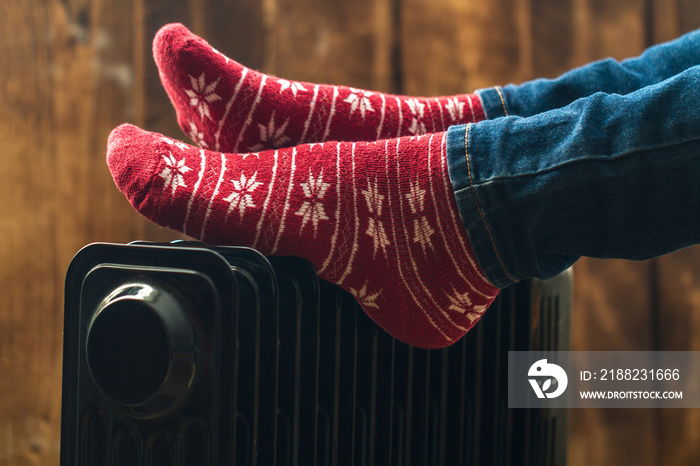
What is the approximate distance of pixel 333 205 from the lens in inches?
17.6

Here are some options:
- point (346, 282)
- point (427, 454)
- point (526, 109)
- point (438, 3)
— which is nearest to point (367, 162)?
point (346, 282)

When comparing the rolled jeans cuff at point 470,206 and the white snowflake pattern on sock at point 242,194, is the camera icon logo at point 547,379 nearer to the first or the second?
the rolled jeans cuff at point 470,206

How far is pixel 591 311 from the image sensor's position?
3.64 ft

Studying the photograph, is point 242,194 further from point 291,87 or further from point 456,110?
point 456,110

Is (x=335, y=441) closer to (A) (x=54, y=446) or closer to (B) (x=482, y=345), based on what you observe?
(B) (x=482, y=345)

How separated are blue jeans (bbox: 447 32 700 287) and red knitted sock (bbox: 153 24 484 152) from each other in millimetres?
162

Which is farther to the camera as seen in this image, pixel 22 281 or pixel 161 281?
pixel 22 281

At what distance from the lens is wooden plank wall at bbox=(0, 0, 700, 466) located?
3.33 ft

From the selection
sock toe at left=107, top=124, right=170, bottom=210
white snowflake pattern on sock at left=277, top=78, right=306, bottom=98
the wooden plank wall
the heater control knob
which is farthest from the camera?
the wooden plank wall

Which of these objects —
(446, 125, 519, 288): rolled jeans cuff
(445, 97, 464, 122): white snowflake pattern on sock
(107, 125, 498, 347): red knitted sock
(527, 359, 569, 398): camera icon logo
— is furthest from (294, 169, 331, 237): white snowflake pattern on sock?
(527, 359, 569, 398): camera icon logo

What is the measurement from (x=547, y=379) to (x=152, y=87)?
0.88m

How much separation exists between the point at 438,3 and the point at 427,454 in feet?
2.91

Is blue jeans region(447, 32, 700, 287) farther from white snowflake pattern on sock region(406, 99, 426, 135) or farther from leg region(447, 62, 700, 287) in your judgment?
white snowflake pattern on sock region(406, 99, 426, 135)

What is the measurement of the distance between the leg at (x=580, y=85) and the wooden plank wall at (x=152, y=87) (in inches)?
20.4
